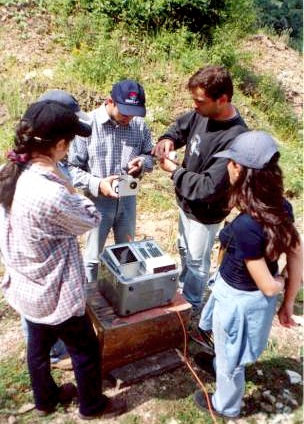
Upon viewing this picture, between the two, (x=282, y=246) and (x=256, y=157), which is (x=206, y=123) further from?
(x=282, y=246)

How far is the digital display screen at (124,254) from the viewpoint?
2.93 m

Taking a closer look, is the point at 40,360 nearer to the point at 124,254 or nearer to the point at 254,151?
the point at 124,254

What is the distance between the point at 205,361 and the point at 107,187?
4.76 feet

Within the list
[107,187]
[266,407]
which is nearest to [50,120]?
[107,187]

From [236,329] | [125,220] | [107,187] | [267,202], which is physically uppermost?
[267,202]

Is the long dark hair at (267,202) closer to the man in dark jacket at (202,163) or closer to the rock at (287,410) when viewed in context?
the man in dark jacket at (202,163)

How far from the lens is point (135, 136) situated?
325 cm

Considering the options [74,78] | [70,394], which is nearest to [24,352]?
[70,394]

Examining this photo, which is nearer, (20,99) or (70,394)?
(70,394)

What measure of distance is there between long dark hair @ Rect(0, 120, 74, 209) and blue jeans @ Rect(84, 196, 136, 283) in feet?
3.70

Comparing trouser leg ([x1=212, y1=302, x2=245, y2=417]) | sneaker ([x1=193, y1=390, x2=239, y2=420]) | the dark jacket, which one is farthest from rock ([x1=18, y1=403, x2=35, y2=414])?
the dark jacket

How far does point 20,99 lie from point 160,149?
4081mm

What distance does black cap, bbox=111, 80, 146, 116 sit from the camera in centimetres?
295

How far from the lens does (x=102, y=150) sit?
3141 millimetres
